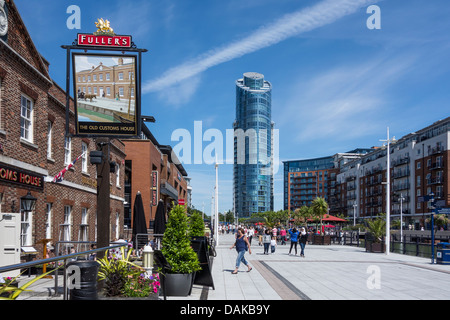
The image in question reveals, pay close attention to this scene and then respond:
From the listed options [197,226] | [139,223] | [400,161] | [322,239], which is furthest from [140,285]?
[400,161]

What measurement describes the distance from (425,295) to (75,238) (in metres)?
14.4

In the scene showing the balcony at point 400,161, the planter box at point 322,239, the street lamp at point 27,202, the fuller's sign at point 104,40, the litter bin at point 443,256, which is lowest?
the planter box at point 322,239

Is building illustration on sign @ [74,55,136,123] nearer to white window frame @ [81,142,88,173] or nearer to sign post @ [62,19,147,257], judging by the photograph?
sign post @ [62,19,147,257]

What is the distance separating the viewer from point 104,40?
11.3 meters

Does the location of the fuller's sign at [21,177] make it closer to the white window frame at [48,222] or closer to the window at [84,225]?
the white window frame at [48,222]

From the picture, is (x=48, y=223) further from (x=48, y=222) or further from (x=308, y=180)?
(x=308, y=180)

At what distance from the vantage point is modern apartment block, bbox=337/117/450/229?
73.7 m

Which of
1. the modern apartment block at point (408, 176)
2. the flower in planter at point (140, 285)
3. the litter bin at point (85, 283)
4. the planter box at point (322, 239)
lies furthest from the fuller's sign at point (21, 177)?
the modern apartment block at point (408, 176)

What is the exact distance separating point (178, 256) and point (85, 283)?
13.1 ft

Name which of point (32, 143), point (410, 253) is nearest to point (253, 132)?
point (410, 253)

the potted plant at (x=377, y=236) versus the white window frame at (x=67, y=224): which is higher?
the white window frame at (x=67, y=224)

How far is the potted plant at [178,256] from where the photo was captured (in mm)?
10398

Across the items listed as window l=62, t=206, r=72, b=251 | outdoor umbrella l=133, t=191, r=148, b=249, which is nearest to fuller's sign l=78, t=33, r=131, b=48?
window l=62, t=206, r=72, b=251

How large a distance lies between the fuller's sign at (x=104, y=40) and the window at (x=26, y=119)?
15.1ft
